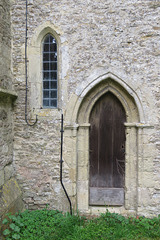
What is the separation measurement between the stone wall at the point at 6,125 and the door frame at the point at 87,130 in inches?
Answer: 47.4

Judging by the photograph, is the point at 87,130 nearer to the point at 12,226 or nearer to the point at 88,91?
the point at 88,91

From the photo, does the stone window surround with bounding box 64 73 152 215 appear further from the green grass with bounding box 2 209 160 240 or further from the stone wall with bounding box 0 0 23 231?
the stone wall with bounding box 0 0 23 231

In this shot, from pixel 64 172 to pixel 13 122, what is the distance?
5.07ft

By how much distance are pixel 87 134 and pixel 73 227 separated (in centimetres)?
182

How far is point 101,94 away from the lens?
13.5ft

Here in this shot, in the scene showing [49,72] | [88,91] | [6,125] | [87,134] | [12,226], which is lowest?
[12,226]

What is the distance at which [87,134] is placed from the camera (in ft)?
13.6

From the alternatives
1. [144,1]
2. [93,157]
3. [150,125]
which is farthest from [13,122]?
[144,1]

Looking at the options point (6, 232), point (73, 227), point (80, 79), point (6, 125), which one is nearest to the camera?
point (6, 232)

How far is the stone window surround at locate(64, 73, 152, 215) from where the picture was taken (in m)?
3.93

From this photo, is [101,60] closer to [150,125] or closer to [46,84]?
[46,84]

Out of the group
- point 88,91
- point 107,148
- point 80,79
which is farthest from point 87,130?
point 80,79

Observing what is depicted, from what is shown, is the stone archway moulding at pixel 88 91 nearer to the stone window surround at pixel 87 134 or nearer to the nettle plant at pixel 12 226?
the stone window surround at pixel 87 134

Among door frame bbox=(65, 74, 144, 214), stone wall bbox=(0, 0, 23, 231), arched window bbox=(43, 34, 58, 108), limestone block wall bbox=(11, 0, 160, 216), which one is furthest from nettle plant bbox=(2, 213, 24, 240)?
arched window bbox=(43, 34, 58, 108)
